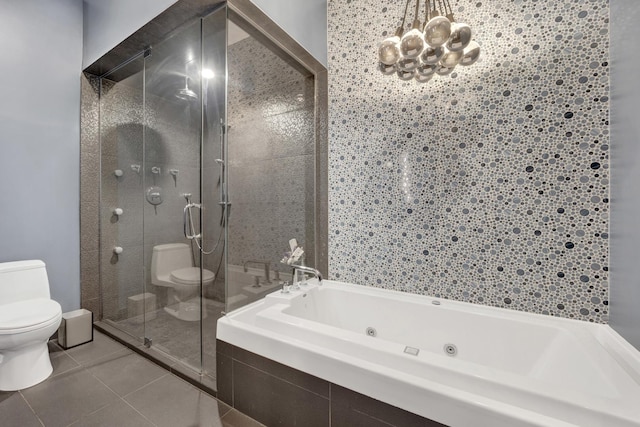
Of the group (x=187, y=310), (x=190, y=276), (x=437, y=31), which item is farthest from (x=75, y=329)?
(x=437, y=31)

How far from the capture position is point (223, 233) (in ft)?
5.74

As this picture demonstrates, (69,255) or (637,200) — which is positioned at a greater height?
(637,200)

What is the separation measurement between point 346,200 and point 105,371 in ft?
6.86

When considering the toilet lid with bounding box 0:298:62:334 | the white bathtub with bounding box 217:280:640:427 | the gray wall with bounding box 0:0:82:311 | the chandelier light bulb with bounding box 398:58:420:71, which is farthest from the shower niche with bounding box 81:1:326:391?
the chandelier light bulb with bounding box 398:58:420:71

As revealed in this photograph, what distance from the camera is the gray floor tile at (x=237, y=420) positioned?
1.40 m

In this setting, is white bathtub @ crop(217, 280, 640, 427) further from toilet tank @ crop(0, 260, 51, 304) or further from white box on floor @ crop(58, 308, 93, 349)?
toilet tank @ crop(0, 260, 51, 304)

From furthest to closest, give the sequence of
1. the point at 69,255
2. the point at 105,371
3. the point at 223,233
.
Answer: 1. the point at 69,255
2. the point at 105,371
3. the point at 223,233

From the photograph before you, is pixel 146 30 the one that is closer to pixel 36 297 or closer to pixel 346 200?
pixel 346 200

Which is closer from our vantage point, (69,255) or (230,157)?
(230,157)

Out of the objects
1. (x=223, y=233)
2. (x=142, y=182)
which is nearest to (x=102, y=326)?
(x=142, y=182)

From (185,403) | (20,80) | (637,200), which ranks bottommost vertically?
(185,403)

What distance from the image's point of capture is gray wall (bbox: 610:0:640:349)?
1185mm

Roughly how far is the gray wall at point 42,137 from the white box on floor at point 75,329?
296 mm

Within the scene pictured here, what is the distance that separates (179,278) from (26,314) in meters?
0.91
